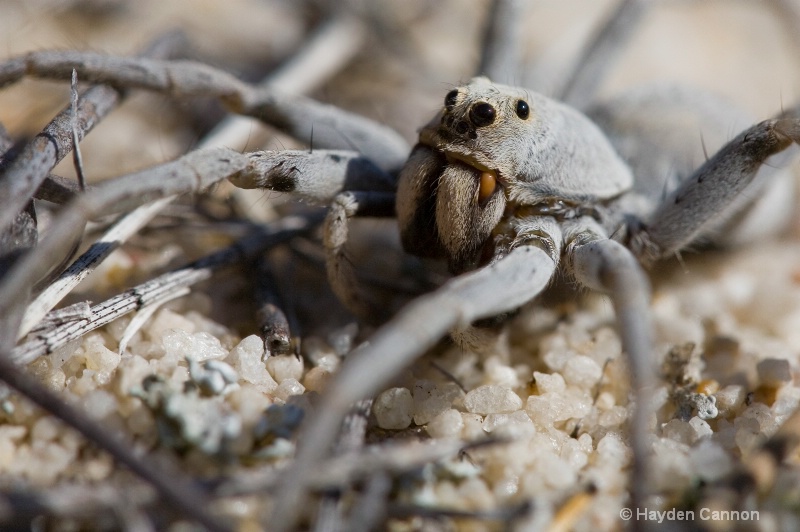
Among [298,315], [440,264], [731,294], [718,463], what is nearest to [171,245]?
[298,315]

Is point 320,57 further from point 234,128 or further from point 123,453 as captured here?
point 123,453

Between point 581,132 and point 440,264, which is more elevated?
point 581,132

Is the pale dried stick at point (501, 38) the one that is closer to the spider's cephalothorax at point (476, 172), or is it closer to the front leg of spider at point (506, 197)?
the front leg of spider at point (506, 197)

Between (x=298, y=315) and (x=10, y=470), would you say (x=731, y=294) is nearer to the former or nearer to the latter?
(x=298, y=315)

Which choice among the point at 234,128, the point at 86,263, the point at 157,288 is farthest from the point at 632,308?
the point at 234,128

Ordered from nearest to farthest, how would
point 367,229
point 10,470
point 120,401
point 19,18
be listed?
point 10,470 → point 120,401 → point 367,229 → point 19,18

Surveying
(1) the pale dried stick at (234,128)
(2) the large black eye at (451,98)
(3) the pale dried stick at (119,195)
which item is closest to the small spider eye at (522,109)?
(2) the large black eye at (451,98)

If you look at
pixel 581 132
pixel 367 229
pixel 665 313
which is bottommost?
pixel 367 229
